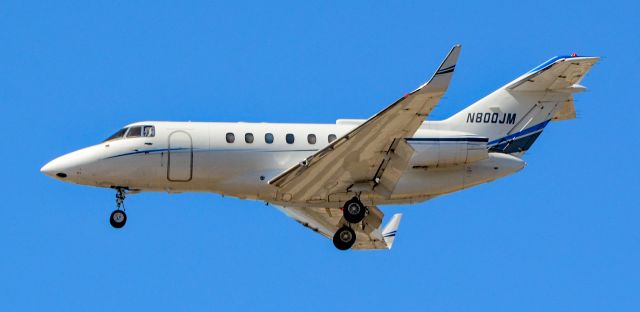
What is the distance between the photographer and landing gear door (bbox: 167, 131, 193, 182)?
3569 centimetres

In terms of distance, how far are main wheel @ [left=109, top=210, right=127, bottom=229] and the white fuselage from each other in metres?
0.75

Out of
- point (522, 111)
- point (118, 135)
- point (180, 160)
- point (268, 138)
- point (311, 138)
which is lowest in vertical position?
point (180, 160)

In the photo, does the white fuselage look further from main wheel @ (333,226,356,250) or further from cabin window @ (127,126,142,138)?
main wheel @ (333,226,356,250)

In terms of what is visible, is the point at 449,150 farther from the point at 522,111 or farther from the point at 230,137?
the point at 230,137

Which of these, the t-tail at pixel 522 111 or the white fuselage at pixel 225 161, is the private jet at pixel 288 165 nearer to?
the white fuselage at pixel 225 161

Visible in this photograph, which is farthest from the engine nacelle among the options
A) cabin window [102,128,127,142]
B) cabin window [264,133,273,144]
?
cabin window [102,128,127,142]

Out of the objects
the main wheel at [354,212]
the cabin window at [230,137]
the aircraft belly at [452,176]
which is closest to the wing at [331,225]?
the aircraft belly at [452,176]

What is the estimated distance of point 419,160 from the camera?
36.0 m

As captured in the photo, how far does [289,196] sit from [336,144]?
290cm

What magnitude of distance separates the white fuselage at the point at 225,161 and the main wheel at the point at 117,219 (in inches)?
29.6

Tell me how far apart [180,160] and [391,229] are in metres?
9.13

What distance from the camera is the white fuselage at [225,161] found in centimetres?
3575

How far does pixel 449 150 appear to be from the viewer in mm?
35875

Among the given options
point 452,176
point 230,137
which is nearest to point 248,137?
point 230,137
